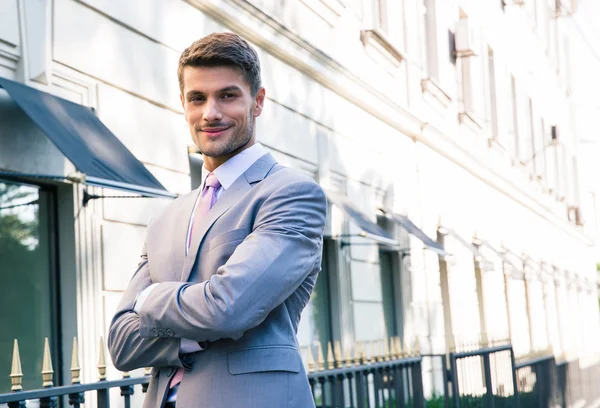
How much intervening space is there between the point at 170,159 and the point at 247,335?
4.58 metres

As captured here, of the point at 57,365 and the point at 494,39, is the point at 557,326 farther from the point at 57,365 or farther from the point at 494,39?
the point at 57,365

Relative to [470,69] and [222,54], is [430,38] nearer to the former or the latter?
[470,69]

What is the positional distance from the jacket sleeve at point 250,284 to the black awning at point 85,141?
98.7 inches

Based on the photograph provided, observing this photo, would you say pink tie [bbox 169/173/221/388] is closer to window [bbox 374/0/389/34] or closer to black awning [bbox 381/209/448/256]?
black awning [bbox 381/209/448/256]

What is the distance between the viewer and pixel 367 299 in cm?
1077

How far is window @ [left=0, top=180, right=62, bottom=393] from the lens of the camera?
5.19 metres

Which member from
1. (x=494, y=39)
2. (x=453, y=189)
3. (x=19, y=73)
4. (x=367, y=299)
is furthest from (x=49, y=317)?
(x=494, y=39)

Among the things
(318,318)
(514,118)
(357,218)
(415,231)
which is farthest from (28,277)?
(514,118)

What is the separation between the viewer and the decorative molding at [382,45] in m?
11.1

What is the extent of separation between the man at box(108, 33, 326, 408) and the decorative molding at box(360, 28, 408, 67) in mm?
8828

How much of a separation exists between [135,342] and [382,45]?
31.6 feet

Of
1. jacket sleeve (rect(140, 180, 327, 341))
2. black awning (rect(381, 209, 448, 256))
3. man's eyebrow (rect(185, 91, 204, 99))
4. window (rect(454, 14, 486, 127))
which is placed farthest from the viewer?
window (rect(454, 14, 486, 127))

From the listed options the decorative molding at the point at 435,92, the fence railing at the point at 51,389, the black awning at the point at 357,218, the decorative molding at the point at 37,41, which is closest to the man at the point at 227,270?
the fence railing at the point at 51,389

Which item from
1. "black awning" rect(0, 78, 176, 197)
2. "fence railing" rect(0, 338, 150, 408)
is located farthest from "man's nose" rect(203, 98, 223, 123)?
"black awning" rect(0, 78, 176, 197)
